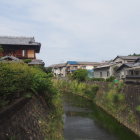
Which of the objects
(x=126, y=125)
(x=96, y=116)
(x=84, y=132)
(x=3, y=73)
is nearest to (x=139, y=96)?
(x=126, y=125)

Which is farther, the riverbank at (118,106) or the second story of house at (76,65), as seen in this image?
the second story of house at (76,65)

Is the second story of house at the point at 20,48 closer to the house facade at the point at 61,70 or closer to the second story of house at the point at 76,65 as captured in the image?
the second story of house at the point at 76,65

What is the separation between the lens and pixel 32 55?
3509 cm

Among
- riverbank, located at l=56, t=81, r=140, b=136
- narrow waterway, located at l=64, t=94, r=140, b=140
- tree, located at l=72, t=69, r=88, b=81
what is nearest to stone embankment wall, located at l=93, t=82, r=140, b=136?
riverbank, located at l=56, t=81, r=140, b=136

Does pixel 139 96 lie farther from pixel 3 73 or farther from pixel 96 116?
pixel 3 73

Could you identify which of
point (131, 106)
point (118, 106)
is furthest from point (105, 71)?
point (131, 106)

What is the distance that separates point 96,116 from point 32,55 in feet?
55.5

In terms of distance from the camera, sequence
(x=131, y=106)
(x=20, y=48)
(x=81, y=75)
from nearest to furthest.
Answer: (x=131, y=106) → (x=20, y=48) → (x=81, y=75)

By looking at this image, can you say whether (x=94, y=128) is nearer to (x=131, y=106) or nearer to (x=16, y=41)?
(x=131, y=106)

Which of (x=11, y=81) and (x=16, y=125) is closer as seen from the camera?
(x=16, y=125)

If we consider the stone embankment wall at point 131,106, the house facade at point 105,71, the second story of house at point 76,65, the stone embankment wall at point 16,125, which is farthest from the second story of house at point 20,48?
the second story of house at point 76,65

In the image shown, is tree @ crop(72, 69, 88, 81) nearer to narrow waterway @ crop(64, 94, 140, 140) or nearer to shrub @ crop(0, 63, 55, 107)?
narrow waterway @ crop(64, 94, 140, 140)

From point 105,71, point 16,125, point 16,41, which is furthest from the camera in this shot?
point 105,71

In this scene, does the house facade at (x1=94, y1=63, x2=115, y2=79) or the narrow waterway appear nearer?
the narrow waterway
